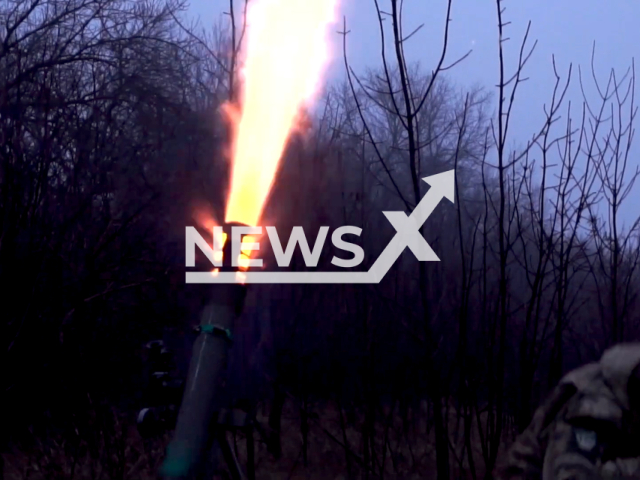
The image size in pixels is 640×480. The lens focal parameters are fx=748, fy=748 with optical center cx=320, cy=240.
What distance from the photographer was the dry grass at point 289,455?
6.22 m

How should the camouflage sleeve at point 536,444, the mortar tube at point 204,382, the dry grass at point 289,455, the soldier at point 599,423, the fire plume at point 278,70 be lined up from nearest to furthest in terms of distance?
the soldier at point 599,423, the camouflage sleeve at point 536,444, the mortar tube at point 204,382, the fire plume at point 278,70, the dry grass at point 289,455

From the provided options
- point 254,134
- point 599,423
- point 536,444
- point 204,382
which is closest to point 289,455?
point 254,134

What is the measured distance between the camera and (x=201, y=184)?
6266mm

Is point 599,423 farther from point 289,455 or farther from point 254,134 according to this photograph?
point 289,455

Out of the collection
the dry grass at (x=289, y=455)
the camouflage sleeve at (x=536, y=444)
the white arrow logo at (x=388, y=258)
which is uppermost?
the white arrow logo at (x=388, y=258)

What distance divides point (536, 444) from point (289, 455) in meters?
5.92

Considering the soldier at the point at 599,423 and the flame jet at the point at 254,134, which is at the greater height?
the flame jet at the point at 254,134

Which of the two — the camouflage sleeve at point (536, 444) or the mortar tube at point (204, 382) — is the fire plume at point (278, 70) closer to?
the mortar tube at point (204, 382)

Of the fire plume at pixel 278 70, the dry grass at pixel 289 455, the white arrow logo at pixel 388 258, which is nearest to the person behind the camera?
the fire plume at pixel 278 70

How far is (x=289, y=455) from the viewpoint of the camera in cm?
818

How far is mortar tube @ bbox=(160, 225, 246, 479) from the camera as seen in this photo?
2723mm

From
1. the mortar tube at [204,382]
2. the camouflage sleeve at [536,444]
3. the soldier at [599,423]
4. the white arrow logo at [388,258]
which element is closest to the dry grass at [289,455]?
the white arrow logo at [388,258]

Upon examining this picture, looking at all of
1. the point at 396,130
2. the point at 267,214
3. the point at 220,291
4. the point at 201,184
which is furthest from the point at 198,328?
the point at 396,130

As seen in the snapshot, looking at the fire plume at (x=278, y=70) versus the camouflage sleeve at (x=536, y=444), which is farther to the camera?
the fire plume at (x=278, y=70)
